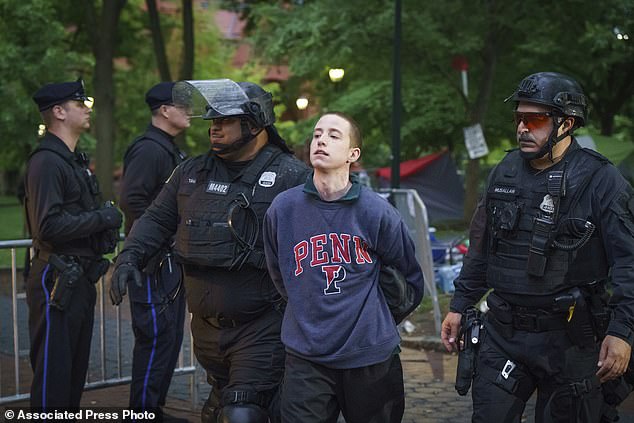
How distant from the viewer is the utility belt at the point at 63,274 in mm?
5980

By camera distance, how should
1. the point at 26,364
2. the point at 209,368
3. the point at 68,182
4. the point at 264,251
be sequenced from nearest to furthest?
the point at 264,251, the point at 209,368, the point at 68,182, the point at 26,364

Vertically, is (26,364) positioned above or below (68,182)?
below

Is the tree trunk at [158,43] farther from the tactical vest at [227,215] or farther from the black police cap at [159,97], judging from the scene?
the tactical vest at [227,215]

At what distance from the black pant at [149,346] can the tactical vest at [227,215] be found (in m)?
1.43

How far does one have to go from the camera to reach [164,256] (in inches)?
257

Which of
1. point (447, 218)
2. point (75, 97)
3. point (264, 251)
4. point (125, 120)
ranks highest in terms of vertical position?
point (75, 97)

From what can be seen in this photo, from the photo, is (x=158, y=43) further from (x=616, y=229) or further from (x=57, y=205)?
(x=616, y=229)

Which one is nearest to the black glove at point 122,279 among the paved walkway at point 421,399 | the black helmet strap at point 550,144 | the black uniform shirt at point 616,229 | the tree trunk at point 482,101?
the black uniform shirt at point 616,229

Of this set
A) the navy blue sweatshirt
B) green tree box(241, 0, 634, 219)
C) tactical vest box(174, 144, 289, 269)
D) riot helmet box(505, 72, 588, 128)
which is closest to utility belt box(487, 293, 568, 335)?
the navy blue sweatshirt

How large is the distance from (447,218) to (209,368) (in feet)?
91.4

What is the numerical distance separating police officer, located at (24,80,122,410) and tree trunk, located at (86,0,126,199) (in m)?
20.5

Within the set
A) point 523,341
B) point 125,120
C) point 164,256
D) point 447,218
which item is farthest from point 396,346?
point 125,120

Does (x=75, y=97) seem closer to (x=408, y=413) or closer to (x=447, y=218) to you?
(x=408, y=413)

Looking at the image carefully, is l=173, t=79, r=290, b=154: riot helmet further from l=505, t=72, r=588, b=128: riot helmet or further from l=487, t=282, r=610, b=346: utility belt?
l=487, t=282, r=610, b=346: utility belt
